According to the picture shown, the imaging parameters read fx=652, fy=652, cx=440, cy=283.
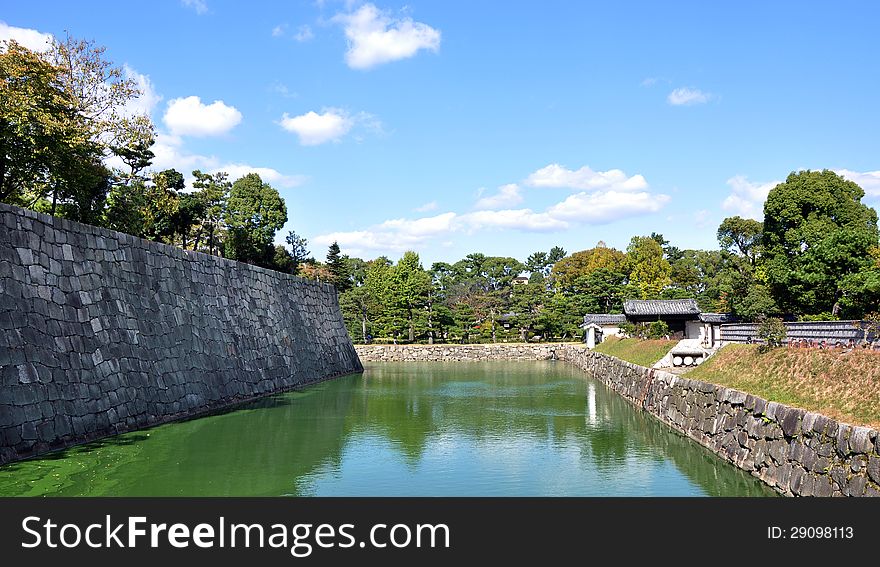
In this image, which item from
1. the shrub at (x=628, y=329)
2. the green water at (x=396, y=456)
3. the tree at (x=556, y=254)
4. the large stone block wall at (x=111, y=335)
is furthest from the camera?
the tree at (x=556, y=254)

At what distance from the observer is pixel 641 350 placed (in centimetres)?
2338

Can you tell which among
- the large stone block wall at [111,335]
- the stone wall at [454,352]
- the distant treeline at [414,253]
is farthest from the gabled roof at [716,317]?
the large stone block wall at [111,335]

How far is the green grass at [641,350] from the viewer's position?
→ 20406 millimetres

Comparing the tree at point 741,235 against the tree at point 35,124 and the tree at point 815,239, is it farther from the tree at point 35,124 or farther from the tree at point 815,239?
the tree at point 35,124

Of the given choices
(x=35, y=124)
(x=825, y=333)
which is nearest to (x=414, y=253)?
(x=35, y=124)

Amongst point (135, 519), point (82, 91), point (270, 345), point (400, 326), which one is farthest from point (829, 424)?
point (400, 326)

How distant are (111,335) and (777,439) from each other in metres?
11.2

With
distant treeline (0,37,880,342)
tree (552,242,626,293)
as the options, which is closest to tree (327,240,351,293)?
distant treeline (0,37,880,342)

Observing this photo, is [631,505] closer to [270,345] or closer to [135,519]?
[135,519]

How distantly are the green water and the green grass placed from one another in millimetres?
2634

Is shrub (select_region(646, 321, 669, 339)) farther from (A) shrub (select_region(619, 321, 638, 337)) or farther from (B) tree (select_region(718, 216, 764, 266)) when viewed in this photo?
(B) tree (select_region(718, 216, 764, 266))

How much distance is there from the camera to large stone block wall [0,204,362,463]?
9.87 meters

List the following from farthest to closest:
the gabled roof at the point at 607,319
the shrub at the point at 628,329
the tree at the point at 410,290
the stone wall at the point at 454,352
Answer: the tree at the point at 410,290, the stone wall at the point at 454,352, the gabled roof at the point at 607,319, the shrub at the point at 628,329

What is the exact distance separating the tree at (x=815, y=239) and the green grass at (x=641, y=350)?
17.2 ft
